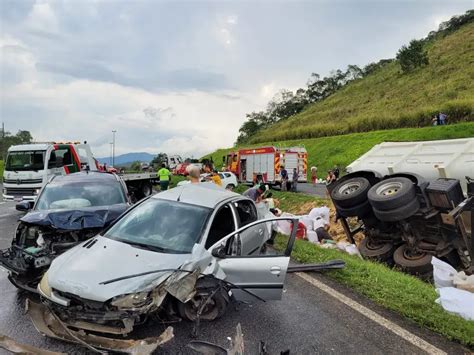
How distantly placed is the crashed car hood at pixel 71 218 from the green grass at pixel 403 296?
11.2 ft

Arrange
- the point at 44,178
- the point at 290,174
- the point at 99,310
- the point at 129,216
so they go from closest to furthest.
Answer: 1. the point at 99,310
2. the point at 129,216
3. the point at 44,178
4. the point at 290,174

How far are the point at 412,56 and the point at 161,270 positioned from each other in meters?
62.8

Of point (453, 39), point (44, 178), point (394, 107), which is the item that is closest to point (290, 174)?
point (44, 178)

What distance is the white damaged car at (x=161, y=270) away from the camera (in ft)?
12.7

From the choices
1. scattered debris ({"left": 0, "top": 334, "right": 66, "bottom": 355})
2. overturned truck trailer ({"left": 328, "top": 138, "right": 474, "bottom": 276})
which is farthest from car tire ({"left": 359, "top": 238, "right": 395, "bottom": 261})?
scattered debris ({"left": 0, "top": 334, "right": 66, "bottom": 355})

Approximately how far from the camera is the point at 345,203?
8.57 metres

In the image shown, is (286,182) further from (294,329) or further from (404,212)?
(294,329)

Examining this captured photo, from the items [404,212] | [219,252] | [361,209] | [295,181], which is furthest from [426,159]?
[295,181]

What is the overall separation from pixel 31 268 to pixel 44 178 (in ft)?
34.3

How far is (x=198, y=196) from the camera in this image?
5.60 meters

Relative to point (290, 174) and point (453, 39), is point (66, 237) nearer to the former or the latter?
point (290, 174)

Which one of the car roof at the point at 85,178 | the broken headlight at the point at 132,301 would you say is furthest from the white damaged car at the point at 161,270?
the car roof at the point at 85,178

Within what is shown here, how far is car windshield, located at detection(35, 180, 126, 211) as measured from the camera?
7.22 meters

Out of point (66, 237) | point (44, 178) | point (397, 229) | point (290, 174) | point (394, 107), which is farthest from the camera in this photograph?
point (394, 107)
